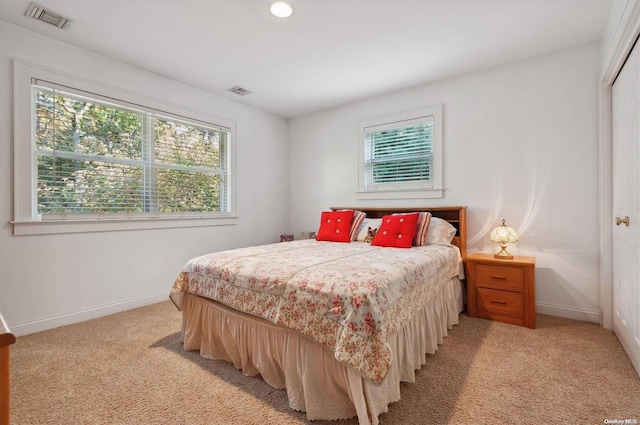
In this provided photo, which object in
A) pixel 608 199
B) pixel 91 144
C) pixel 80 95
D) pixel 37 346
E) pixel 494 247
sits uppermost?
pixel 80 95

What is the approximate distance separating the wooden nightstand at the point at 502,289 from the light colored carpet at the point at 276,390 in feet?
0.57

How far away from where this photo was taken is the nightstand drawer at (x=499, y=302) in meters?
2.63

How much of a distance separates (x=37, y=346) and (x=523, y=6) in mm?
4385

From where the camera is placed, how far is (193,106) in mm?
3705

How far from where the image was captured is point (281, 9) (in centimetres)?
226

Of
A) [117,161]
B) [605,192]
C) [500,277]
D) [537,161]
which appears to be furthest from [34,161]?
[605,192]

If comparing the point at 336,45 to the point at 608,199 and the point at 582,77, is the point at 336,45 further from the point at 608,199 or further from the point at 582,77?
the point at 608,199

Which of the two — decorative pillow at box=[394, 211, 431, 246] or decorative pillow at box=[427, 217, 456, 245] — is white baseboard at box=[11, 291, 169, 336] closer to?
decorative pillow at box=[394, 211, 431, 246]

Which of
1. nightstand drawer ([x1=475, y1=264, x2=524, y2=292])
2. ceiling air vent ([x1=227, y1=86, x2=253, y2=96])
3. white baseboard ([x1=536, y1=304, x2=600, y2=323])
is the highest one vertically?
ceiling air vent ([x1=227, y1=86, x2=253, y2=96])

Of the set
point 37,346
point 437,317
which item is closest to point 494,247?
point 437,317

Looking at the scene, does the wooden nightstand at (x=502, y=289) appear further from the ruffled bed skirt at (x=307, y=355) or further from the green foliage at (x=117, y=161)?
the green foliage at (x=117, y=161)

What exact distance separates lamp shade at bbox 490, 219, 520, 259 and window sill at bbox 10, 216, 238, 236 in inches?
124

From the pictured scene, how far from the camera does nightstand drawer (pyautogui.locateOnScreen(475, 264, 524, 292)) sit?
8.63 ft

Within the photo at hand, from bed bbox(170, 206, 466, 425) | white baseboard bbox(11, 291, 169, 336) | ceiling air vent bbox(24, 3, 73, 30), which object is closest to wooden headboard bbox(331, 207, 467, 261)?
bed bbox(170, 206, 466, 425)
